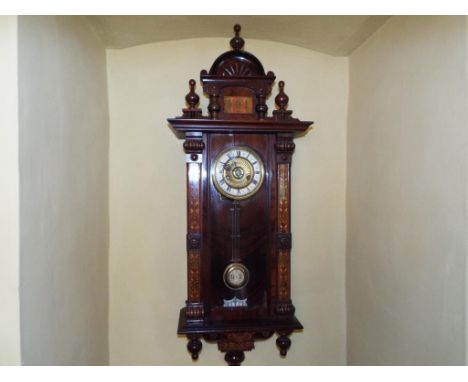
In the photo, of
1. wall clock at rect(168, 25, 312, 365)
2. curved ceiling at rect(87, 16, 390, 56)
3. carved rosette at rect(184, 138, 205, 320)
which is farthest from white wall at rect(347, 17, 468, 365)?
carved rosette at rect(184, 138, 205, 320)

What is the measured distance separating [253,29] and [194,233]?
0.97 metres

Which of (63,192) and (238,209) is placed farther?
(238,209)

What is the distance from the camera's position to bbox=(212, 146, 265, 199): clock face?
58.1 inches

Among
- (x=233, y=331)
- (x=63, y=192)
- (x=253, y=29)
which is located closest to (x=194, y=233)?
(x=233, y=331)

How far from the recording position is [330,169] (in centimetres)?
170

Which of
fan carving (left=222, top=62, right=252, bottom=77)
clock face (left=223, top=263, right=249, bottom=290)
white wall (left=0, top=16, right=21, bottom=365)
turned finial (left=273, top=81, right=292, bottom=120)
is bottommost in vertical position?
clock face (left=223, top=263, right=249, bottom=290)

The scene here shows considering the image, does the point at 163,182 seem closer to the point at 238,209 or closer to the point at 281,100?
the point at 238,209

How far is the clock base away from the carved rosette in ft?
0.18

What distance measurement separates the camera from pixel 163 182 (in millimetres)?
1639

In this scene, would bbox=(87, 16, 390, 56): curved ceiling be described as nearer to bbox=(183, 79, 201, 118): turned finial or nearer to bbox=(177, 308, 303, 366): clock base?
bbox=(183, 79, 201, 118): turned finial

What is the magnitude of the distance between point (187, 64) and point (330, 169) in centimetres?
89

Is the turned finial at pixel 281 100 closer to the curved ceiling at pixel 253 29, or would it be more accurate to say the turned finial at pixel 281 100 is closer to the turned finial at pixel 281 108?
the turned finial at pixel 281 108

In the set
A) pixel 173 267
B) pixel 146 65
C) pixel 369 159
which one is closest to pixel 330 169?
pixel 369 159

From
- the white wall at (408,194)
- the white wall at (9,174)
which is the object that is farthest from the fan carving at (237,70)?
the white wall at (9,174)
